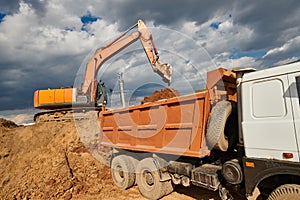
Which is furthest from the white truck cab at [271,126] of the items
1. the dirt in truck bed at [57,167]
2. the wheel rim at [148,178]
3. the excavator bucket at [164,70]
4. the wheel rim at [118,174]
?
the excavator bucket at [164,70]

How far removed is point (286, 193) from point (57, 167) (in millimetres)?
6358

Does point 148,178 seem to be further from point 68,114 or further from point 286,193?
point 68,114

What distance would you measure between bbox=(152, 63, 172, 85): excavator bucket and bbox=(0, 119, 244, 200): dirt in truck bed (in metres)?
3.67

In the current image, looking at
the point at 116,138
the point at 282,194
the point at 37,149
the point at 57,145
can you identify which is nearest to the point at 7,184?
the point at 37,149

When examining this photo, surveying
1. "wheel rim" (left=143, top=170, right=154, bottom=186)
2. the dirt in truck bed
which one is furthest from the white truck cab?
"wheel rim" (left=143, top=170, right=154, bottom=186)

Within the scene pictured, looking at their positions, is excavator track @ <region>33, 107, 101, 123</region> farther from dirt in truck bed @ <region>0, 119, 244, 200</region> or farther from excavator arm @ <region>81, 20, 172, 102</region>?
dirt in truck bed @ <region>0, 119, 244, 200</region>

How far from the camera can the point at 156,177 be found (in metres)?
5.23

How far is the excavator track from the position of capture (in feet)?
41.0

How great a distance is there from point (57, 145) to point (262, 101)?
760 cm

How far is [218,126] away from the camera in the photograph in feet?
12.5

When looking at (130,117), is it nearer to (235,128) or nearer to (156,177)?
(156,177)

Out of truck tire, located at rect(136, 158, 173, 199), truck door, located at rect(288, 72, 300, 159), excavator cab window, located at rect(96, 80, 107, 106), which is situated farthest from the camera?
excavator cab window, located at rect(96, 80, 107, 106)

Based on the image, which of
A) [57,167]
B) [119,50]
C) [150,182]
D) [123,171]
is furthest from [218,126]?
[119,50]

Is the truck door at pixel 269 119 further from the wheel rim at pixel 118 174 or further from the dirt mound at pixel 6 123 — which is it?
the dirt mound at pixel 6 123
